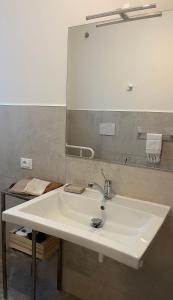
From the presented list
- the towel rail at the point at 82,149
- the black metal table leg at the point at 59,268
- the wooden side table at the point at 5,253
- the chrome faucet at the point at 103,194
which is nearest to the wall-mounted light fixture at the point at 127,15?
the towel rail at the point at 82,149

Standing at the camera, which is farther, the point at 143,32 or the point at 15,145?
the point at 15,145

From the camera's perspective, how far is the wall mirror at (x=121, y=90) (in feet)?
4.48

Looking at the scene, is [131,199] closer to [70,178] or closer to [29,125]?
[70,178]

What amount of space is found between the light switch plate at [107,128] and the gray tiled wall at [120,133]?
0.02 metres

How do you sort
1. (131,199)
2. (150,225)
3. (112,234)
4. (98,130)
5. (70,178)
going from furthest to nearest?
(70,178), (98,130), (131,199), (112,234), (150,225)

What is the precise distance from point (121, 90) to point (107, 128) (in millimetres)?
244

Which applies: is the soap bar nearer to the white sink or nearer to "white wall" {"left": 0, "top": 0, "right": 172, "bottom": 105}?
the white sink

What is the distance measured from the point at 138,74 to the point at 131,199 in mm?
726

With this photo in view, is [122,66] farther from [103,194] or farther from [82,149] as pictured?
[103,194]

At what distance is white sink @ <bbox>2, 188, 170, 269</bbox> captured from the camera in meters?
0.99

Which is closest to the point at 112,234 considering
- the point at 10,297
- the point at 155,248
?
the point at 155,248

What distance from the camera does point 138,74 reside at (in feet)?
4.66

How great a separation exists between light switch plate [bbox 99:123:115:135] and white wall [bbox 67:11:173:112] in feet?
0.35

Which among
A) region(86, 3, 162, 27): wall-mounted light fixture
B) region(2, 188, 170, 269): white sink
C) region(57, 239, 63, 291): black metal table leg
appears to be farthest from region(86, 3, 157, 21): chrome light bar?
region(57, 239, 63, 291): black metal table leg
